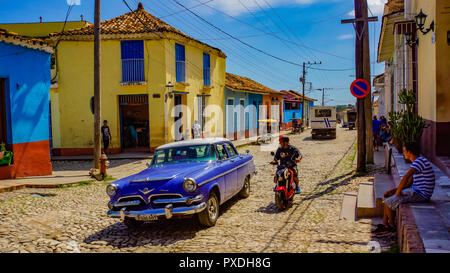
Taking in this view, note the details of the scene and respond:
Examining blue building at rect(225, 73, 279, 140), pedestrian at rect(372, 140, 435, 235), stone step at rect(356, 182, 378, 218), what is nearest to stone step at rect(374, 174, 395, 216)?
stone step at rect(356, 182, 378, 218)

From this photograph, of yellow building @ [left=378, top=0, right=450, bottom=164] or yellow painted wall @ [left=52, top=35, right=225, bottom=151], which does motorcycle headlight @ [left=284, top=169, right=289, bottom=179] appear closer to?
yellow building @ [left=378, top=0, right=450, bottom=164]

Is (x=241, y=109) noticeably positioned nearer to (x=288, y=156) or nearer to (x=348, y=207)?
(x=288, y=156)

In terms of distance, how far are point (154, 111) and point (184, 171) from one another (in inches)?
486

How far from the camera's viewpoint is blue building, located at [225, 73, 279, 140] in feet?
87.7

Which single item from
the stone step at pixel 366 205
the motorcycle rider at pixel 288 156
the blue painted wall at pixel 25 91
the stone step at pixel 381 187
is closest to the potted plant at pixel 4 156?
the blue painted wall at pixel 25 91

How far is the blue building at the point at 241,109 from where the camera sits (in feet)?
87.7

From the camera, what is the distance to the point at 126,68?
18.3m

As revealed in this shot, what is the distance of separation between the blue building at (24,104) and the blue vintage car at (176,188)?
6118mm

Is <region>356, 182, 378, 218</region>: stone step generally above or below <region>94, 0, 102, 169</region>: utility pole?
below

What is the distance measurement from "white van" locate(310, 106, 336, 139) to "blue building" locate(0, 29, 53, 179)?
2023 centimetres

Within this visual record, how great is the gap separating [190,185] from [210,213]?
766mm

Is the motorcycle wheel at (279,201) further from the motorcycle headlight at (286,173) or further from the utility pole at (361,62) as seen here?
the utility pole at (361,62)

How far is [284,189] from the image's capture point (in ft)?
24.3

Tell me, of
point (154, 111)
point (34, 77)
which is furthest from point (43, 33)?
point (34, 77)
